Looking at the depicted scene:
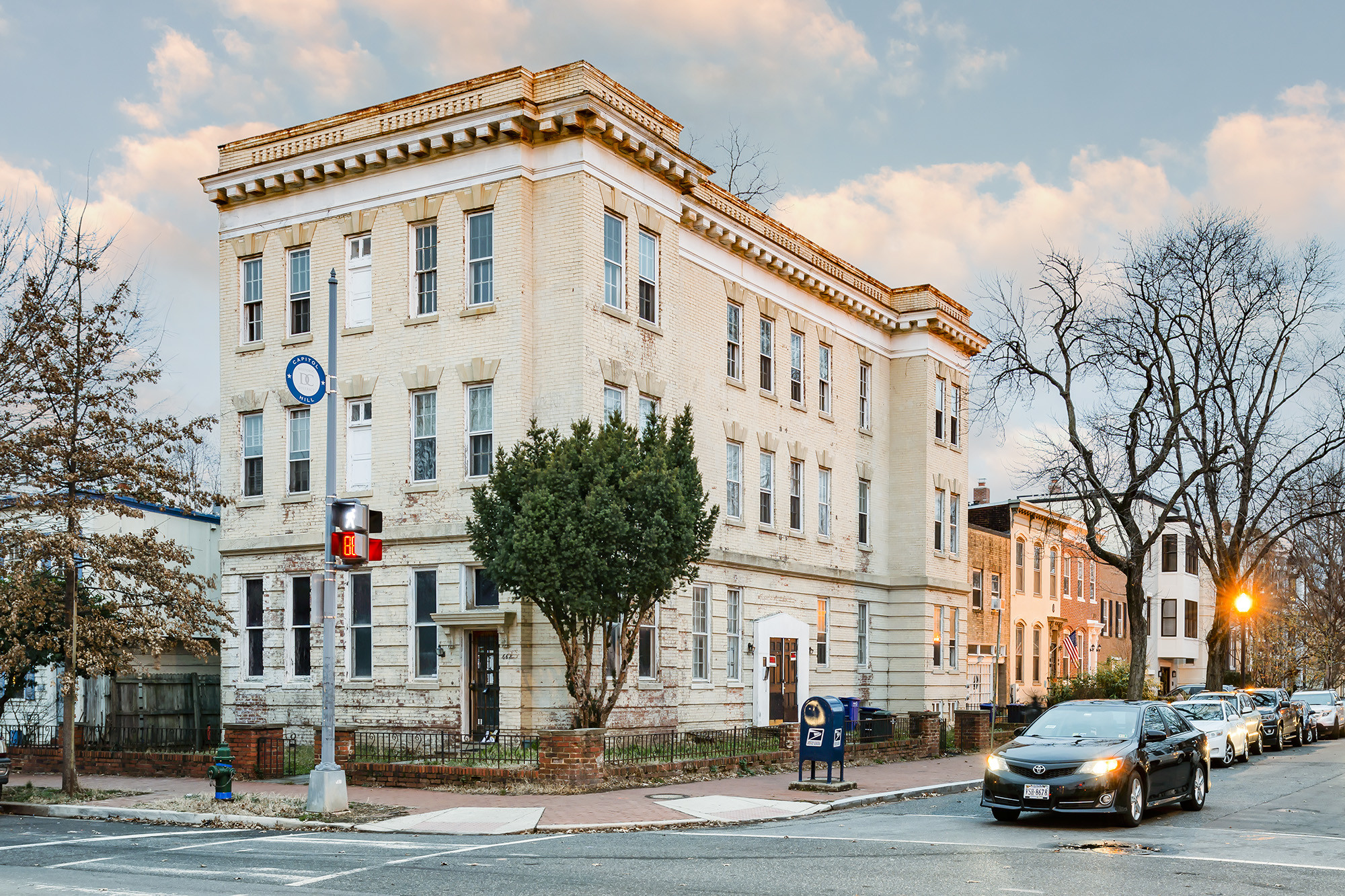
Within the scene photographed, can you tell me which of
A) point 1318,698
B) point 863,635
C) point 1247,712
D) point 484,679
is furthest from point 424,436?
point 1318,698

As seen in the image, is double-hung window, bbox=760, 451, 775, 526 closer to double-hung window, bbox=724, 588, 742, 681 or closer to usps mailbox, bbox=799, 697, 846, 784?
double-hung window, bbox=724, 588, 742, 681

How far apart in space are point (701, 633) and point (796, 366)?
8785 mm

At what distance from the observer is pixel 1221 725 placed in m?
29.0

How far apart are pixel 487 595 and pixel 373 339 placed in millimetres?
6189

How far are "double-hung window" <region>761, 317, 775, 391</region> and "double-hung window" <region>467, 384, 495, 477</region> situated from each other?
9619mm

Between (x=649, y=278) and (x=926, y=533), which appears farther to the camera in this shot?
(x=926, y=533)

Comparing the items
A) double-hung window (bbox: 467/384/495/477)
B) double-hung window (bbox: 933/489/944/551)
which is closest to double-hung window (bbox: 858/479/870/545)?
double-hung window (bbox: 933/489/944/551)

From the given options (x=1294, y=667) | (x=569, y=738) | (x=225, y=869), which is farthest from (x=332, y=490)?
(x=1294, y=667)

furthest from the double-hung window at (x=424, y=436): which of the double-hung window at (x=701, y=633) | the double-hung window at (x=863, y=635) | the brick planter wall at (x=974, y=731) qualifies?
the double-hung window at (x=863, y=635)

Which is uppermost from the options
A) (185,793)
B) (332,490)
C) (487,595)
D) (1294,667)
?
(332,490)

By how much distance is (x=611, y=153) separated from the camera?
26531 millimetres

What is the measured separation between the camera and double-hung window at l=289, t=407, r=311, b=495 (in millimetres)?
28578

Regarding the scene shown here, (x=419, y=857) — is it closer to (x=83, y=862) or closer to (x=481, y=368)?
(x=83, y=862)

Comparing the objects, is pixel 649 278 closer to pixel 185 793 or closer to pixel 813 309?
pixel 813 309
